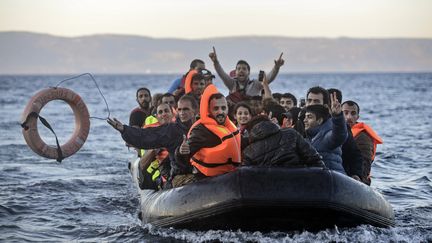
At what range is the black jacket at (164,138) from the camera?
809 centimetres

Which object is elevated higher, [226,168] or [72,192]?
[226,168]

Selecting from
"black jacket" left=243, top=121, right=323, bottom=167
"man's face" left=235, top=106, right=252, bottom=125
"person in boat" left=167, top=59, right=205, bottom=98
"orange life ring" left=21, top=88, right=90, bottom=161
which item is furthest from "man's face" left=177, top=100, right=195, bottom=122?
"person in boat" left=167, top=59, right=205, bottom=98

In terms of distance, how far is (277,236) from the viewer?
7.56m

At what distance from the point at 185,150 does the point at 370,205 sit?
83.6 inches

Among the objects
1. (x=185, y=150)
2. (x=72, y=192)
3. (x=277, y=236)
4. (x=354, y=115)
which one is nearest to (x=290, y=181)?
(x=277, y=236)

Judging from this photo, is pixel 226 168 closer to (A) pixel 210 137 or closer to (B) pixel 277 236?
(A) pixel 210 137

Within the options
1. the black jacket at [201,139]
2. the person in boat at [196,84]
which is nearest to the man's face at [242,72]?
the person in boat at [196,84]

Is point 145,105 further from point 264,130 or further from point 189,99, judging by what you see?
point 264,130

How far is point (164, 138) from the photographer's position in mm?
8359

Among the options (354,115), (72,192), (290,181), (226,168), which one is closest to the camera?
(290,181)

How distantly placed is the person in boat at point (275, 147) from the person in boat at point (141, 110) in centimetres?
474

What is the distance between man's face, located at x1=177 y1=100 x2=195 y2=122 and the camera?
27.7 feet

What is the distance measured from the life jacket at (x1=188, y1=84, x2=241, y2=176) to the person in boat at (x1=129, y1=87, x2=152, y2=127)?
14.1 feet

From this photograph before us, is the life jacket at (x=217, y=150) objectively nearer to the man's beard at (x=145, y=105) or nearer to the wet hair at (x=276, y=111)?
the wet hair at (x=276, y=111)
